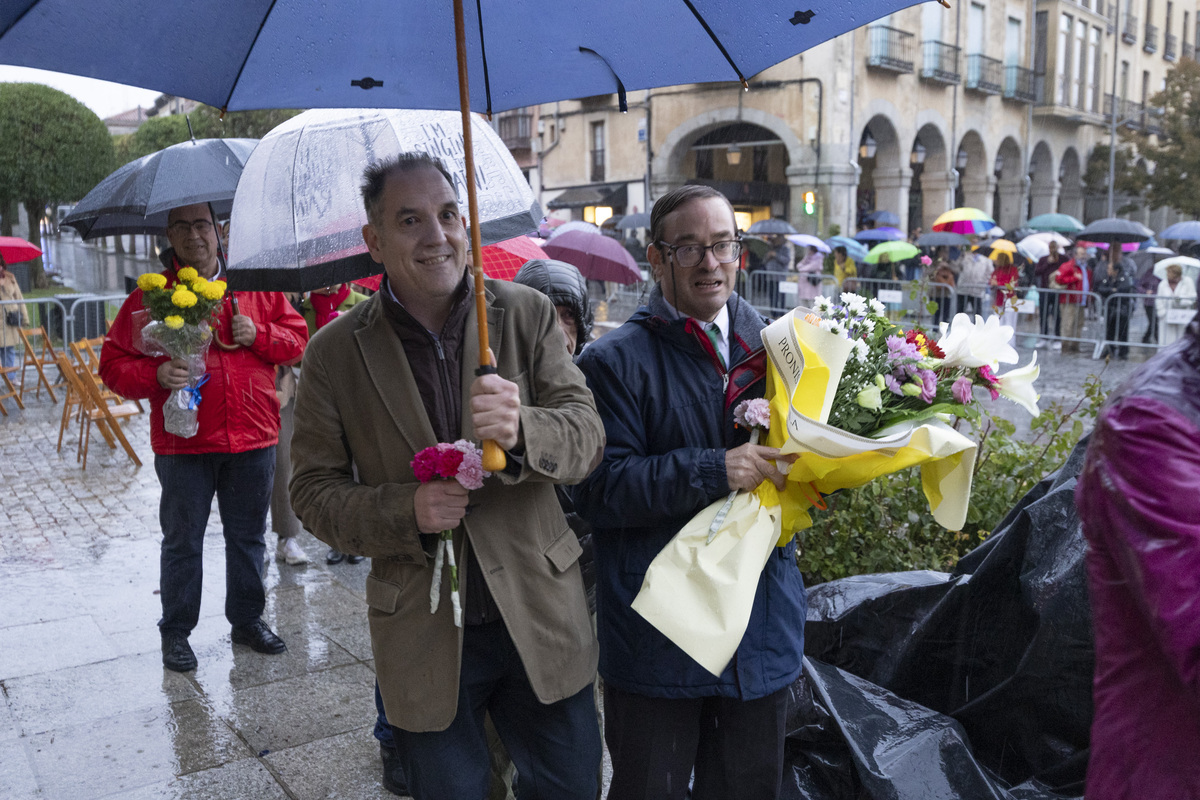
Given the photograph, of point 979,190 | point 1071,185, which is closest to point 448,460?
point 979,190

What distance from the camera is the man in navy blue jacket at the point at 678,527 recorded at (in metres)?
2.48

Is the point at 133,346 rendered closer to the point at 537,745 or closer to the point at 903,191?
the point at 537,745

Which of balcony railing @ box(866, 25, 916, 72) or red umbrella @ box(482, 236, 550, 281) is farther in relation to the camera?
balcony railing @ box(866, 25, 916, 72)

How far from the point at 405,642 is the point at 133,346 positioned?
2.72 metres

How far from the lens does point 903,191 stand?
109ft

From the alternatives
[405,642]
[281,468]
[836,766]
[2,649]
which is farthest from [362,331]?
[281,468]

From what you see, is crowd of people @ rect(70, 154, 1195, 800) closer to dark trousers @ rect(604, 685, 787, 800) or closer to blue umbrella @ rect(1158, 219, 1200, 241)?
dark trousers @ rect(604, 685, 787, 800)

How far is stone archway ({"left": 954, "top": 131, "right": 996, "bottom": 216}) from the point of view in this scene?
3747cm

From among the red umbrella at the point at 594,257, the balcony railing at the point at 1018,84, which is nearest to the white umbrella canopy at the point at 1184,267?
the red umbrella at the point at 594,257

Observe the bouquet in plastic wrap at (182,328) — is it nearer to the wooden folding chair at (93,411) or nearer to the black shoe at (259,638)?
the black shoe at (259,638)

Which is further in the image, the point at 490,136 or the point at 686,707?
the point at 490,136

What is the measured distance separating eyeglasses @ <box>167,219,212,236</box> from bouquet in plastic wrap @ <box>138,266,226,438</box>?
0.25m

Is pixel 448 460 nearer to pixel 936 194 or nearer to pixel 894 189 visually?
pixel 894 189

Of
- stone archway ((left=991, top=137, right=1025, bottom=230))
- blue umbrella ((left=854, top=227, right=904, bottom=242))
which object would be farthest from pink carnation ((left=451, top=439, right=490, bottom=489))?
stone archway ((left=991, top=137, right=1025, bottom=230))
